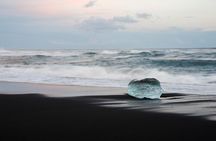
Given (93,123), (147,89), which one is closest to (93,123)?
(93,123)

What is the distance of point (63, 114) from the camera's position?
784 cm

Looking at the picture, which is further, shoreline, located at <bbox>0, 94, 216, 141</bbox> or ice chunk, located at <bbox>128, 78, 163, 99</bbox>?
ice chunk, located at <bbox>128, 78, 163, 99</bbox>

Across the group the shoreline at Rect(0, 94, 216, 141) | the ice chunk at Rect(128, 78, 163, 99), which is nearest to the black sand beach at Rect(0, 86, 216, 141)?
the shoreline at Rect(0, 94, 216, 141)

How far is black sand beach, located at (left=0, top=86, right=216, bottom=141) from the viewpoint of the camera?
5812 mm

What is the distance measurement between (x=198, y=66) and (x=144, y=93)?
596 inches

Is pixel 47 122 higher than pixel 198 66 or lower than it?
lower

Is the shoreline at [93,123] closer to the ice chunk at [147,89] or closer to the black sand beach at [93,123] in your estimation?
the black sand beach at [93,123]

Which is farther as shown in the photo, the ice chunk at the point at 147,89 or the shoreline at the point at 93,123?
the ice chunk at the point at 147,89

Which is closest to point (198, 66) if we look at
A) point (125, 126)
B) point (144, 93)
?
point (144, 93)

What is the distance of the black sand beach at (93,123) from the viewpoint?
5812mm

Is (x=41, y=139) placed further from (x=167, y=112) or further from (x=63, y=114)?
(x=167, y=112)

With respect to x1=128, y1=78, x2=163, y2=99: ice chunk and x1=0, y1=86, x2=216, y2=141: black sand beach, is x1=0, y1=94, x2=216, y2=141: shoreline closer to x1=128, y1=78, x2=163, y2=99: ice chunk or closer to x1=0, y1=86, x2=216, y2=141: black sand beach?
x1=0, y1=86, x2=216, y2=141: black sand beach

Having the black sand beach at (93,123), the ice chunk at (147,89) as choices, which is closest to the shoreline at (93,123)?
the black sand beach at (93,123)

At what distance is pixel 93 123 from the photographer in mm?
6836
